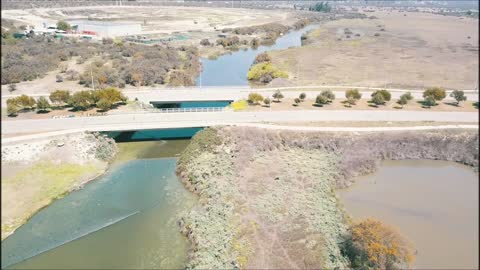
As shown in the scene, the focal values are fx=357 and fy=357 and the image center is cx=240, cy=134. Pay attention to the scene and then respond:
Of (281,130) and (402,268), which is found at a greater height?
(281,130)

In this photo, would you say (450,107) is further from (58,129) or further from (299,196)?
(58,129)

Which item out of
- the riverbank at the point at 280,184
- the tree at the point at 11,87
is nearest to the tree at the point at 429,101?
the riverbank at the point at 280,184

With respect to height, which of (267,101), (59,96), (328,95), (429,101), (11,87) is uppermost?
(59,96)

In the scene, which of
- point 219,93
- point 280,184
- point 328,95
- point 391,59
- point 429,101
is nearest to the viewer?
point 280,184

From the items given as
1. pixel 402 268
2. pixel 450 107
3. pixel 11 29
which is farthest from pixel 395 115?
pixel 11 29

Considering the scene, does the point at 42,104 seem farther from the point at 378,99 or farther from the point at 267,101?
the point at 378,99

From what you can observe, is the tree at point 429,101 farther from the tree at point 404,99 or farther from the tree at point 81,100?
the tree at point 81,100

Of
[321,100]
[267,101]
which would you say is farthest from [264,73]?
[321,100]
